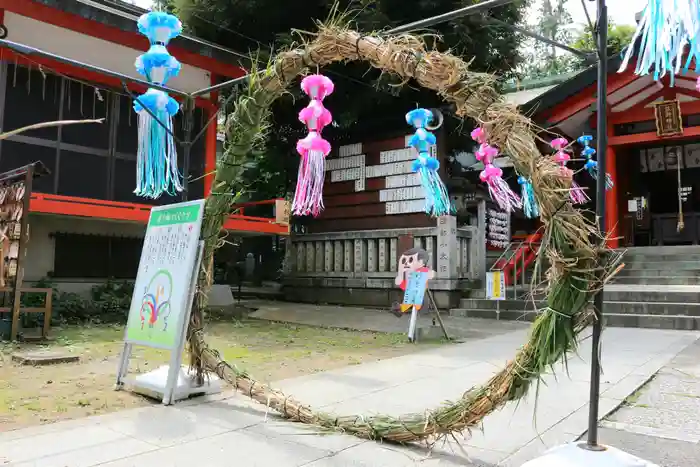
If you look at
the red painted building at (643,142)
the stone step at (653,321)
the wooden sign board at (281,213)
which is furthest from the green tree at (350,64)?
the stone step at (653,321)

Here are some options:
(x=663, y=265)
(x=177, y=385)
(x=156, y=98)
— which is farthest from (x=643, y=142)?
(x=177, y=385)

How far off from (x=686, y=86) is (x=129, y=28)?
13370 millimetres

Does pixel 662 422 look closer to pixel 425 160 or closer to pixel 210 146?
pixel 425 160

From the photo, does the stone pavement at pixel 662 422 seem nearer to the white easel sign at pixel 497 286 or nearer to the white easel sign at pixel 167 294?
the white easel sign at pixel 167 294

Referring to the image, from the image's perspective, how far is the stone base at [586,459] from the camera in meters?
2.44

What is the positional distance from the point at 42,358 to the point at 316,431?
13.8ft

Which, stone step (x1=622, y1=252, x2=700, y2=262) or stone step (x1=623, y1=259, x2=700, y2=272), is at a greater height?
stone step (x1=622, y1=252, x2=700, y2=262)

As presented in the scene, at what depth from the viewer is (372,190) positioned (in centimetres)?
1380

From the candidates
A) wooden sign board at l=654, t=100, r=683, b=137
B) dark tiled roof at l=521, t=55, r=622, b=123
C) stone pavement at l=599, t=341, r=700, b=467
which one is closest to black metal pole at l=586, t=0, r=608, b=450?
stone pavement at l=599, t=341, r=700, b=467

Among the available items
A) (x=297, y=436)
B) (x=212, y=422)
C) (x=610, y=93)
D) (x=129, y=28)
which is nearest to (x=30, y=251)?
(x=129, y=28)

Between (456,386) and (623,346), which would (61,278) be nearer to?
(456,386)

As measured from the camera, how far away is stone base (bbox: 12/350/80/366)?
6.18 meters

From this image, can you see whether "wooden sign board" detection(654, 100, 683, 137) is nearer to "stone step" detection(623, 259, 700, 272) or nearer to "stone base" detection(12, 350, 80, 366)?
"stone step" detection(623, 259, 700, 272)

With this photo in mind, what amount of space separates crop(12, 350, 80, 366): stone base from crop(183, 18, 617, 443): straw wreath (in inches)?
128
